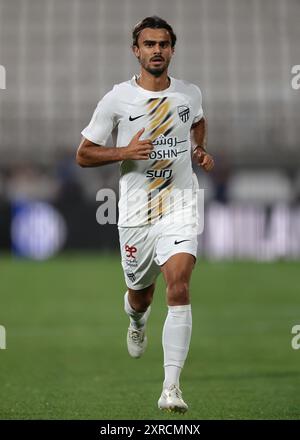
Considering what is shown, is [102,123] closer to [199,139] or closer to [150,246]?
[199,139]

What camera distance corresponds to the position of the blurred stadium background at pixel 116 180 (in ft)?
34.9

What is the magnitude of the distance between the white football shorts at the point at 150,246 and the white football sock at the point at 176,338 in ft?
1.22

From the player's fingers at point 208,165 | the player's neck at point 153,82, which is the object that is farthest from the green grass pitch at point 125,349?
the player's neck at point 153,82

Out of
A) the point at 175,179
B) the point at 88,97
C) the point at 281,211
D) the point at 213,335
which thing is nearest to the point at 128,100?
the point at 175,179

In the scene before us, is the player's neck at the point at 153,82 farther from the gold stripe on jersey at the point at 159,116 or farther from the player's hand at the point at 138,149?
the player's hand at the point at 138,149

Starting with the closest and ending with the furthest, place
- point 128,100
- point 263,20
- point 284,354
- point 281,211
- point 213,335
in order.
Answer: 1. point 128,100
2. point 284,354
3. point 213,335
4. point 281,211
5. point 263,20

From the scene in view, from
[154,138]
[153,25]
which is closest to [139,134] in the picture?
[154,138]

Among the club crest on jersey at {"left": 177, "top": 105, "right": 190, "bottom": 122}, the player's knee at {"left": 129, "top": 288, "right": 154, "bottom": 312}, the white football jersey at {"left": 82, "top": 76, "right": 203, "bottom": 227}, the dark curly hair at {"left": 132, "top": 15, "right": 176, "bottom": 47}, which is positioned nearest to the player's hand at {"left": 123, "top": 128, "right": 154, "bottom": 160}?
the white football jersey at {"left": 82, "top": 76, "right": 203, "bottom": 227}

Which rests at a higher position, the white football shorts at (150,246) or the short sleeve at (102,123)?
the short sleeve at (102,123)

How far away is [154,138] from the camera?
6723 millimetres

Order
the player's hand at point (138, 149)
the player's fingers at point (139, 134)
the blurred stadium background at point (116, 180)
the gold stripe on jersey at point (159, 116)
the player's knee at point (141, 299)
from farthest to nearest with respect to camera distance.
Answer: the blurred stadium background at point (116, 180)
the player's knee at point (141, 299)
the gold stripe on jersey at point (159, 116)
the player's fingers at point (139, 134)
the player's hand at point (138, 149)

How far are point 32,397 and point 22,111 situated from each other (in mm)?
18320

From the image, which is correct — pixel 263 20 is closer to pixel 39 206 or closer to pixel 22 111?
pixel 22 111

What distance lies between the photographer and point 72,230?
21766 millimetres
